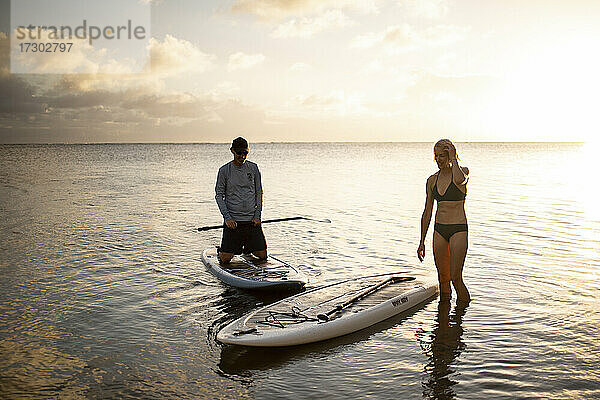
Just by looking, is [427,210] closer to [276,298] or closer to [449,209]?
[449,209]

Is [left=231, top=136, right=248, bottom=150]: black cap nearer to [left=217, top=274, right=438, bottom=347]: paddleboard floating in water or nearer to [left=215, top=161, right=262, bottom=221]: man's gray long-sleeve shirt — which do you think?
[left=215, top=161, right=262, bottom=221]: man's gray long-sleeve shirt

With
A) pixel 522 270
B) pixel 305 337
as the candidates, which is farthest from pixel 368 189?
pixel 305 337

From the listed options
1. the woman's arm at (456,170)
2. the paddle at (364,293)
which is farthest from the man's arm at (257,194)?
the woman's arm at (456,170)

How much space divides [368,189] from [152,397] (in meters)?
27.9

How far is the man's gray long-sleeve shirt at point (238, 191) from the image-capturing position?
32.8 feet

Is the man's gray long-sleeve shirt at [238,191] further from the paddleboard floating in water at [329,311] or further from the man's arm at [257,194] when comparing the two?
the paddleboard floating in water at [329,311]

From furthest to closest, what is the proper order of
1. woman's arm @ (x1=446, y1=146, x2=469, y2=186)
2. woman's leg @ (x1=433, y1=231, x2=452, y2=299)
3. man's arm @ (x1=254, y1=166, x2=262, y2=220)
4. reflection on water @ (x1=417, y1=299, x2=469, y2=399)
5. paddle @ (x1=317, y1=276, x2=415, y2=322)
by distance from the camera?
man's arm @ (x1=254, y1=166, x2=262, y2=220), woman's leg @ (x1=433, y1=231, x2=452, y2=299), paddle @ (x1=317, y1=276, x2=415, y2=322), woman's arm @ (x1=446, y1=146, x2=469, y2=186), reflection on water @ (x1=417, y1=299, x2=469, y2=399)

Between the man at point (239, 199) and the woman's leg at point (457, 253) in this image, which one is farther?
the man at point (239, 199)

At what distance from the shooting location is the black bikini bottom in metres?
7.90

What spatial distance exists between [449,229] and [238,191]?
3.87 metres

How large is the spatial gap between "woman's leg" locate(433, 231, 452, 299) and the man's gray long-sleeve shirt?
340cm

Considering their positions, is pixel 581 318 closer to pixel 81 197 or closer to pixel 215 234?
pixel 215 234

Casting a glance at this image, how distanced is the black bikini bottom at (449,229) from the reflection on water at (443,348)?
1252 millimetres

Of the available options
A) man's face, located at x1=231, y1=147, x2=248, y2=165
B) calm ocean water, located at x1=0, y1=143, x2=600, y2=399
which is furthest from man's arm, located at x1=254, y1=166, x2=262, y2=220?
calm ocean water, located at x1=0, y1=143, x2=600, y2=399
